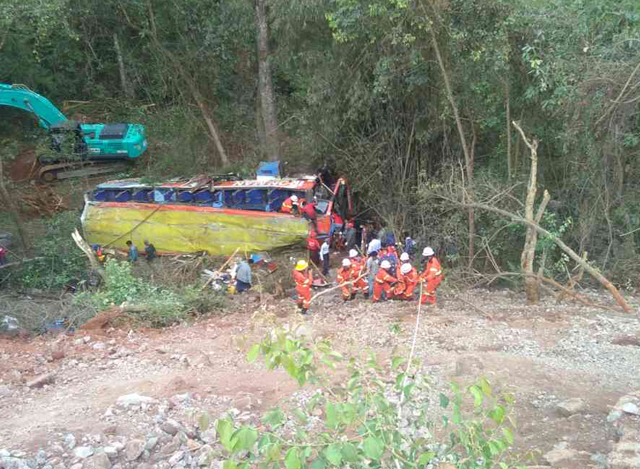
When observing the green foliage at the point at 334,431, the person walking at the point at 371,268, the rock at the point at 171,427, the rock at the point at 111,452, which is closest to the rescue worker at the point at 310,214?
the person walking at the point at 371,268

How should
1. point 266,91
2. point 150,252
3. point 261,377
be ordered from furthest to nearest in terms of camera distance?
point 266,91
point 150,252
point 261,377

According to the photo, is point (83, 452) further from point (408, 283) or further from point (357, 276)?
point (408, 283)

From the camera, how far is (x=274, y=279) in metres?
11.7

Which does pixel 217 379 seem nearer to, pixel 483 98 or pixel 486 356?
pixel 486 356

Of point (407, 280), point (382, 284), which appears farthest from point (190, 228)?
point (407, 280)

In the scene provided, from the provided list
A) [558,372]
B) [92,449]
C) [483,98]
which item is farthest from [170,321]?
[483,98]

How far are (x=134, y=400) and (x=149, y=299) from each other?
381cm

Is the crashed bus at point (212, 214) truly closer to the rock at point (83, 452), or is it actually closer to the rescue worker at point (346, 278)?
the rescue worker at point (346, 278)

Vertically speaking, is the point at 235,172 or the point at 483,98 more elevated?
the point at 483,98

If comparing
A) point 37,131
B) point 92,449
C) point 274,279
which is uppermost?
point 37,131

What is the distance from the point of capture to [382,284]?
33.3 ft

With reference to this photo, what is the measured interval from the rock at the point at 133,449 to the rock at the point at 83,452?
0.31 metres

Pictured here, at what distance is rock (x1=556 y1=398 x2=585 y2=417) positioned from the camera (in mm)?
5973

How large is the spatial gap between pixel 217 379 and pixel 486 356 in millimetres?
3269
